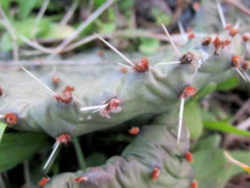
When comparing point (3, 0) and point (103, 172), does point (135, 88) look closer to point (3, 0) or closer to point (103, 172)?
point (103, 172)

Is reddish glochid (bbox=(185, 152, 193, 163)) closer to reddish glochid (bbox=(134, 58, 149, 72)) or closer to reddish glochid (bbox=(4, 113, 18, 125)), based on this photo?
reddish glochid (bbox=(134, 58, 149, 72))

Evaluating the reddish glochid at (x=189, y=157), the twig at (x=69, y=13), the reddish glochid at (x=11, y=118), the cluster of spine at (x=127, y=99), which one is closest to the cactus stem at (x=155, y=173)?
the cluster of spine at (x=127, y=99)

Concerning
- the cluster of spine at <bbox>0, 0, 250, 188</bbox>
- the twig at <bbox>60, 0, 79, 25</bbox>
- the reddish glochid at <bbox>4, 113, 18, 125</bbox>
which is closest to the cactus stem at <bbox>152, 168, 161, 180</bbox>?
the cluster of spine at <bbox>0, 0, 250, 188</bbox>

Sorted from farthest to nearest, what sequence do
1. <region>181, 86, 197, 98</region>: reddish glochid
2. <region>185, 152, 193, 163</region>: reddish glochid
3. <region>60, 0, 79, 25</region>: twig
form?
<region>60, 0, 79, 25</region>: twig → <region>185, 152, 193, 163</region>: reddish glochid → <region>181, 86, 197, 98</region>: reddish glochid

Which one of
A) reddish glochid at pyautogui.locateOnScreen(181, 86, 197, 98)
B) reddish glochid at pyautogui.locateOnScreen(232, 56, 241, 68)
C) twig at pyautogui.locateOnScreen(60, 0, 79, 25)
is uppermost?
twig at pyautogui.locateOnScreen(60, 0, 79, 25)

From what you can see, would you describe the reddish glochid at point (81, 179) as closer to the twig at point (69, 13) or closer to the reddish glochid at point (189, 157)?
the reddish glochid at point (189, 157)

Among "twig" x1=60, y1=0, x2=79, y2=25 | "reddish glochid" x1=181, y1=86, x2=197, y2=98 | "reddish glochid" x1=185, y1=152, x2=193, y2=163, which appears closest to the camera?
"reddish glochid" x1=181, y1=86, x2=197, y2=98

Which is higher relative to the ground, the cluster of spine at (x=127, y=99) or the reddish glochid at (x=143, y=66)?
the reddish glochid at (x=143, y=66)

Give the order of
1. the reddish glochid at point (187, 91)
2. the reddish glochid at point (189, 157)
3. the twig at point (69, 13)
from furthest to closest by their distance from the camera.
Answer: the twig at point (69, 13) → the reddish glochid at point (189, 157) → the reddish glochid at point (187, 91)

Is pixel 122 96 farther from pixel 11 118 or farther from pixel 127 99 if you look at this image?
pixel 11 118
